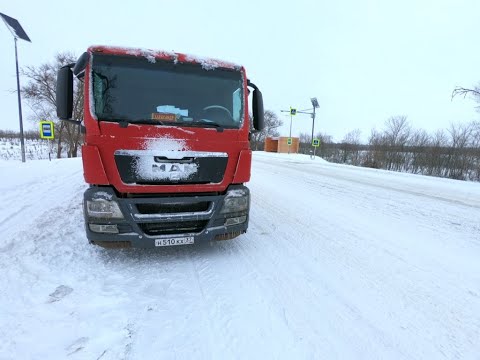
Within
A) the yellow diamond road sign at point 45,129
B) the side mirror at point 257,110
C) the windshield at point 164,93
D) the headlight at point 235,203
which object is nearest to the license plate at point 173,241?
the headlight at point 235,203

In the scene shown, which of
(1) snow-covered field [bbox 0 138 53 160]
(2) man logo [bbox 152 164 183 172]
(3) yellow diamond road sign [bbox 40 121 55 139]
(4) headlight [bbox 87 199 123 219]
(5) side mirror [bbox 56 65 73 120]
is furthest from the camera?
(1) snow-covered field [bbox 0 138 53 160]

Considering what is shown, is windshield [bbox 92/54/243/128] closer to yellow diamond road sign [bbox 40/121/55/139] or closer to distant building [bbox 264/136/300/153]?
yellow diamond road sign [bbox 40/121/55/139]

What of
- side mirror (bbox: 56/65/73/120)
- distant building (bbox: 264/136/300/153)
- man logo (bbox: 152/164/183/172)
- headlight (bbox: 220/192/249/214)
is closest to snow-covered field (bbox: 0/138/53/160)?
side mirror (bbox: 56/65/73/120)

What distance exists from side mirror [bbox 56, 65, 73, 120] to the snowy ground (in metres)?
1.82

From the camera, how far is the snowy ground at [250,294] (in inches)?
86.6

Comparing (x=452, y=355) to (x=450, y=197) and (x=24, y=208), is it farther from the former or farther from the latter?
(x=450, y=197)

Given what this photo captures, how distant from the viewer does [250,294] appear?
9.53 ft

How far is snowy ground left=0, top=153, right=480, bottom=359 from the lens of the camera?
7.22ft

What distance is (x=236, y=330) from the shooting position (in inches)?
93.0

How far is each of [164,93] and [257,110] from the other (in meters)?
1.46

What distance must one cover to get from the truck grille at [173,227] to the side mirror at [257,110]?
A: 1753mm

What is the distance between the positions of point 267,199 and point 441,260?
416cm

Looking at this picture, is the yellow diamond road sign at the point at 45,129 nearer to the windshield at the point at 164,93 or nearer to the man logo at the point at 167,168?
the windshield at the point at 164,93

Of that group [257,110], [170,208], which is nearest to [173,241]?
[170,208]
